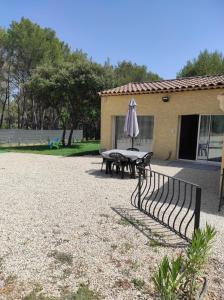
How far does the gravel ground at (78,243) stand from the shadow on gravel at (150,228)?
0.04 m

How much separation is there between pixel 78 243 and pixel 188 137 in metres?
10.8

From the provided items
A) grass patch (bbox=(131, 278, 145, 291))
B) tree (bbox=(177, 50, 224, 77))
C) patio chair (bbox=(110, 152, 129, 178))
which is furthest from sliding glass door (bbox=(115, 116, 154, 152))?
tree (bbox=(177, 50, 224, 77))

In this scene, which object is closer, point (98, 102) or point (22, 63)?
point (98, 102)

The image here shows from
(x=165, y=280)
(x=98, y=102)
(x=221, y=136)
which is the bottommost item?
(x=165, y=280)

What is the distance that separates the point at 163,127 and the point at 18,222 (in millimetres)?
10481

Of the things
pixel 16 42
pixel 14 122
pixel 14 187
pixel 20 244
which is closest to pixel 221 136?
pixel 14 187

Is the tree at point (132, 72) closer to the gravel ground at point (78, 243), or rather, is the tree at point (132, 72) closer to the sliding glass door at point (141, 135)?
A: the sliding glass door at point (141, 135)

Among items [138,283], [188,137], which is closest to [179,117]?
[188,137]

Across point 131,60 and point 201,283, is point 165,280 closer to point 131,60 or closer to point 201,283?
point 201,283

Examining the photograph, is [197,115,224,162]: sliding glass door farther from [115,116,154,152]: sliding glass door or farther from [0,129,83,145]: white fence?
[0,129,83,145]: white fence

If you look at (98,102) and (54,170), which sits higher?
(98,102)

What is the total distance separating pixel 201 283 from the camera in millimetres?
3193

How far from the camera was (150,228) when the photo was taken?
496 cm

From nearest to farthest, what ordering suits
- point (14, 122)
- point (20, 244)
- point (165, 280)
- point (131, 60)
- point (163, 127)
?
point (165, 280) → point (20, 244) → point (163, 127) → point (131, 60) → point (14, 122)
